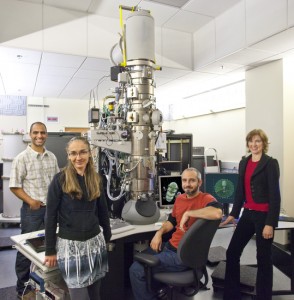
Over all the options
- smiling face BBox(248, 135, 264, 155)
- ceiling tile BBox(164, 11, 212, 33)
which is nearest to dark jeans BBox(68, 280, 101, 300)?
smiling face BBox(248, 135, 264, 155)

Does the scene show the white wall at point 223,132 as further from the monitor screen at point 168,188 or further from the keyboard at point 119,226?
the keyboard at point 119,226

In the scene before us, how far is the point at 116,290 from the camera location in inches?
82.5

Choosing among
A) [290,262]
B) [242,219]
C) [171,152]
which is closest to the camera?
[242,219]

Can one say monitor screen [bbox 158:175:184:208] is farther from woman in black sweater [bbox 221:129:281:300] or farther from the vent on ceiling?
the vent on ceiling

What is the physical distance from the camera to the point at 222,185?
278 cm

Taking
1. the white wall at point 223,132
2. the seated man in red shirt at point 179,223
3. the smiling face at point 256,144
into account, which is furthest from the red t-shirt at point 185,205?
the white wall at point 223,132

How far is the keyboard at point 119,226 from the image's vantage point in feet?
6.64

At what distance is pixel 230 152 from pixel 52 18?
12.8 feet

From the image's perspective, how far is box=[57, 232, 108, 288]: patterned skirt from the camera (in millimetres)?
1440

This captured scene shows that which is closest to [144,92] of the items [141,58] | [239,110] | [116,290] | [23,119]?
[141,58]

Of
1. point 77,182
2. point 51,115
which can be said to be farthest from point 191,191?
point 51,115

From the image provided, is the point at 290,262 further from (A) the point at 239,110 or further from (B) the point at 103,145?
(A) the point at 239,110

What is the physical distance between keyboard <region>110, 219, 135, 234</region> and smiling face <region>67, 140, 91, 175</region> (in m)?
0.67

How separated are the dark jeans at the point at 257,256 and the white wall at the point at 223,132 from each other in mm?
3279
